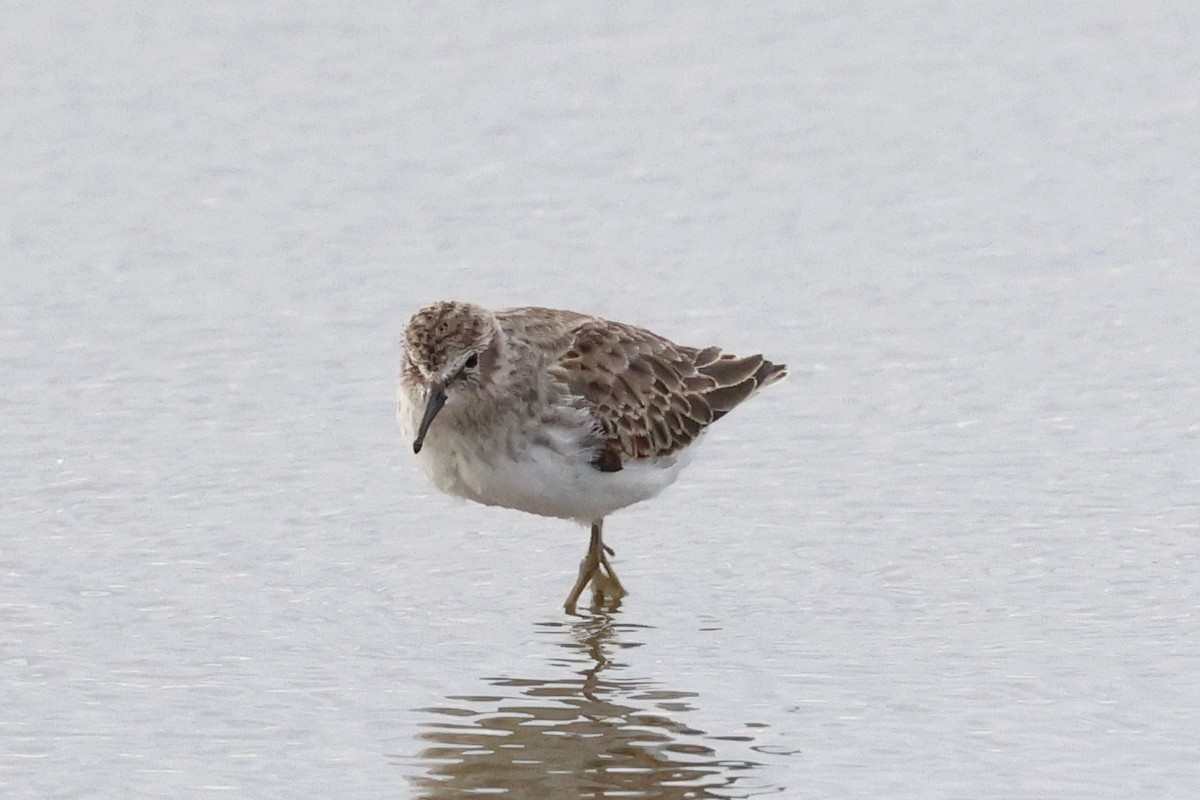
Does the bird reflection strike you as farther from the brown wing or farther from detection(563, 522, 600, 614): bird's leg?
the brown wing

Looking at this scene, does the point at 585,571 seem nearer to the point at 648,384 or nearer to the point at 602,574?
the point at 602,574

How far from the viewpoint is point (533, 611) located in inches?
432

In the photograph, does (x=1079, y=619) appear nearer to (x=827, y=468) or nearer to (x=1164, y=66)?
(x=827, y=468)

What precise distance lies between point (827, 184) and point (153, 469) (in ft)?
20.3

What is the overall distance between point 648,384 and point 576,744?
3234 millimetres

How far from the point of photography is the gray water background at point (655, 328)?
9266 mm

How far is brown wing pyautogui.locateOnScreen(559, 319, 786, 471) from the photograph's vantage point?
38.0 feet

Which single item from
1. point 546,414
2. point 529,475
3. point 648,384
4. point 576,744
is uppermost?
point 648,384

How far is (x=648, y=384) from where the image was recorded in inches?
476

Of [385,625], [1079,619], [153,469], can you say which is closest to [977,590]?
[1079,619]

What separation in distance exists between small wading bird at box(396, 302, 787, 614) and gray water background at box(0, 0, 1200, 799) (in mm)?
431

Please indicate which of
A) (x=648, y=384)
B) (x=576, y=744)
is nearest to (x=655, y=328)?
(x=648, y=384)

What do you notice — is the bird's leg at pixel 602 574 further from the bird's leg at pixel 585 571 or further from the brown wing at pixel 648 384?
the brown wing at pixel 648 384

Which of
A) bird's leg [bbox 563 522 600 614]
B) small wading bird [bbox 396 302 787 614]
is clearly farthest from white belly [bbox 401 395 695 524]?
bird's leg [bbox 563 522 600 614]
